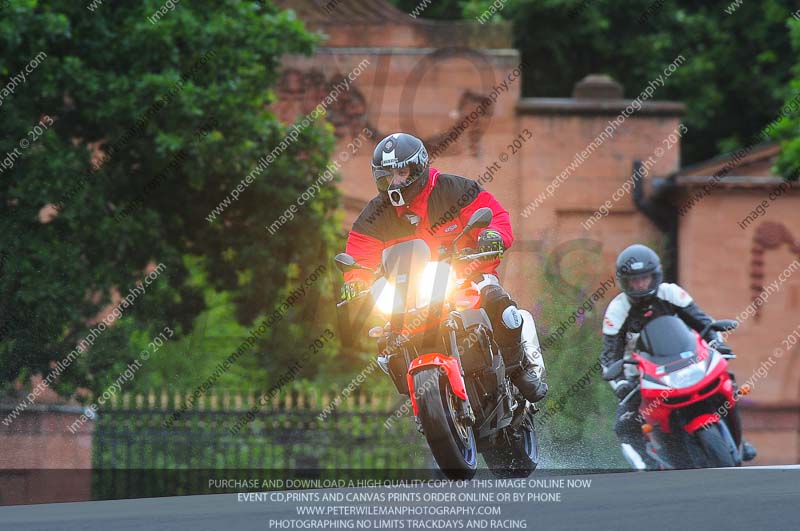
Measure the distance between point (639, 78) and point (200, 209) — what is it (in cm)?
1409

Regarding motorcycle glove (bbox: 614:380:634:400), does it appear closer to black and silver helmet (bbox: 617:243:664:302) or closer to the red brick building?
black and silver helmet (bbox: 617:243:664:302)

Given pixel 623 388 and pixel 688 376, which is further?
pixel 623 388

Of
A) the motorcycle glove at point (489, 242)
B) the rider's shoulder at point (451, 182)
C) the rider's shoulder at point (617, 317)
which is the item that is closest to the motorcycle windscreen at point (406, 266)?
the motorcycle glove at point (489, 242)

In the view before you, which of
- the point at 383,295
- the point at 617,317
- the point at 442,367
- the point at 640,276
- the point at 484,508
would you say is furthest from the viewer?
the point at 617,317

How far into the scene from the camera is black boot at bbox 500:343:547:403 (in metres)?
9.46

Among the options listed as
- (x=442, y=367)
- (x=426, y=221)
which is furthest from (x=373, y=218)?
(x=442, y=367)

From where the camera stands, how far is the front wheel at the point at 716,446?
10820 mm

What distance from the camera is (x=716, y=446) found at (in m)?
10.8

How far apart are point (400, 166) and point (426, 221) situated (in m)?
0.51

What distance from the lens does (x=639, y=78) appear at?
3042cm

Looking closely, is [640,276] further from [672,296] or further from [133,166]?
[133,166]

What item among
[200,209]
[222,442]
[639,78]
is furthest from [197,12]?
[639,78]

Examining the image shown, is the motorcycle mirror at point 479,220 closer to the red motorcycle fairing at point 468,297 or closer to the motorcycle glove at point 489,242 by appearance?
the motorcycle glove at point 489,242

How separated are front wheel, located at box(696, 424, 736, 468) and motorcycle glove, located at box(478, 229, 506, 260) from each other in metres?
2.97
